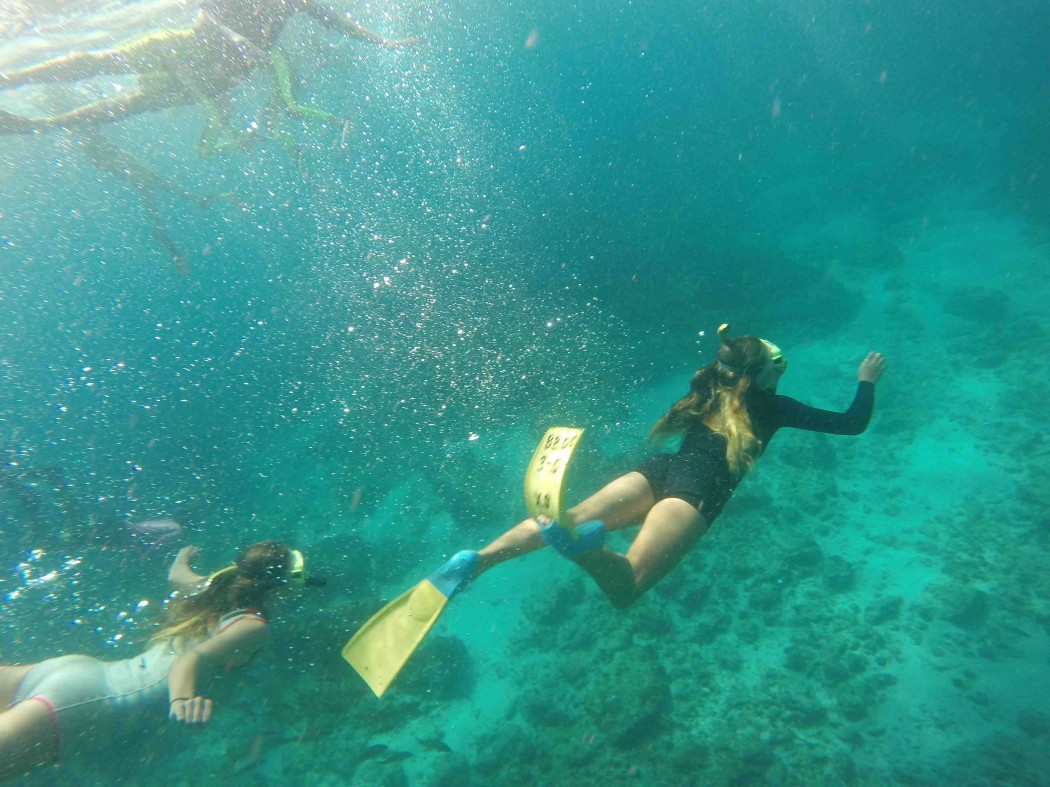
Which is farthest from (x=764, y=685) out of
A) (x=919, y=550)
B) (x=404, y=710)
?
(x=404, y=710)

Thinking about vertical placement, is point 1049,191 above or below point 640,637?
above

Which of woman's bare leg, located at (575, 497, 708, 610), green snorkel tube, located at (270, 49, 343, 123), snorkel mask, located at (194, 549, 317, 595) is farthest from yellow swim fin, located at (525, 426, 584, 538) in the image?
green snorkel tube, located at (270, 49, 343, 123)

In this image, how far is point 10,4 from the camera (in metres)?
9.77

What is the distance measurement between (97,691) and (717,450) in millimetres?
4100

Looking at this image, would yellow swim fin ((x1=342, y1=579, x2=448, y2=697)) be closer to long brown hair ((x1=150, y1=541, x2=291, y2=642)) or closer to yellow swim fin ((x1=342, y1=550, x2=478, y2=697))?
yellow swim fin ((x1=342, y1=550, x2=478, y2=697))

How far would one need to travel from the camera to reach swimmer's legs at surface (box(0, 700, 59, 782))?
2.46 meters

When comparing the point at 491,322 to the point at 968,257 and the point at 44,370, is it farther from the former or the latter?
the point at 44,370

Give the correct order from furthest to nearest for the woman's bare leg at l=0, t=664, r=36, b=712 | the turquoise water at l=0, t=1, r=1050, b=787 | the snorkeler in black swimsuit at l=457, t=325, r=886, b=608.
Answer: the turquoise water at l=0, t=1, r=1050, b=787 → the woman's bare leg at l=0, t=664, r=36, b=712 → the snorkeler in black swimsuit at l=457, t=325, r=886, b=608

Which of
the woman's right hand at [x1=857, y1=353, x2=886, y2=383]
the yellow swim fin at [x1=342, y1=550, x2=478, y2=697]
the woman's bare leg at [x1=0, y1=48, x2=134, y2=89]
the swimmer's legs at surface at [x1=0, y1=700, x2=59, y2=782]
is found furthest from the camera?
the woman's bare leg at [x1=0, y1=48, x2=134, y2=89]

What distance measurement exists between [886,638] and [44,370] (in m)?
61.8

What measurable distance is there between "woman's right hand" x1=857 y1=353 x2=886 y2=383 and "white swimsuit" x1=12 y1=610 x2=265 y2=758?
4264 millimetres

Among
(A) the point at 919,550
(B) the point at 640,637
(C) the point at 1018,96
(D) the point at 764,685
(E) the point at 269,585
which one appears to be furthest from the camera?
(C) the point at 1018,96

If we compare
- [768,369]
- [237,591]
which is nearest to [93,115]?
[237,591]

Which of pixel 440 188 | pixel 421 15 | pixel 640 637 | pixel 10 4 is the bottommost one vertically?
pixel 640 637
